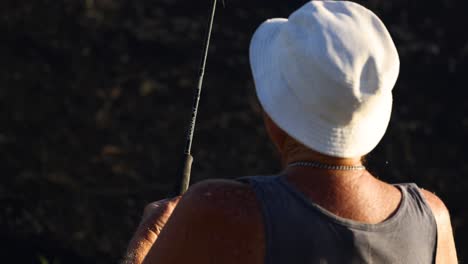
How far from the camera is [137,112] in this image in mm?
5691

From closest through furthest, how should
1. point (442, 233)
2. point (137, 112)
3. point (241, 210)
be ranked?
point (241, 210), point (442, 233), point (137, 112)

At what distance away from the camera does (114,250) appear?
4.93 metres

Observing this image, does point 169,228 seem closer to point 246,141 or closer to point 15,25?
point 246,141

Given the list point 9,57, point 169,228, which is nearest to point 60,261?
point 9,57

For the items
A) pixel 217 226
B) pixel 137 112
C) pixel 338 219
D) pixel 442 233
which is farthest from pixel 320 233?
pixel 137 112

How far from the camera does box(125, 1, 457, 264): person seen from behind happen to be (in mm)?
1431

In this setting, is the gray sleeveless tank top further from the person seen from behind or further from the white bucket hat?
the white bucket hat

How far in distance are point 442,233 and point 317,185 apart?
0.27 metres

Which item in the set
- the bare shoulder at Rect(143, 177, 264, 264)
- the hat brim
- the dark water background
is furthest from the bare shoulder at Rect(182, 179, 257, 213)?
the dark water background

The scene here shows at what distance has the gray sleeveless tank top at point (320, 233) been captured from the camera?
1.42 metres

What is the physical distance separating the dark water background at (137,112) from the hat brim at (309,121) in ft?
11.3

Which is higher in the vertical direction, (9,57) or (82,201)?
(9,57)

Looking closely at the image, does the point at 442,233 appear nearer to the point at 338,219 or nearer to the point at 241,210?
the point at 338,219

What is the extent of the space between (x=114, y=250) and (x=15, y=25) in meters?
2.00
